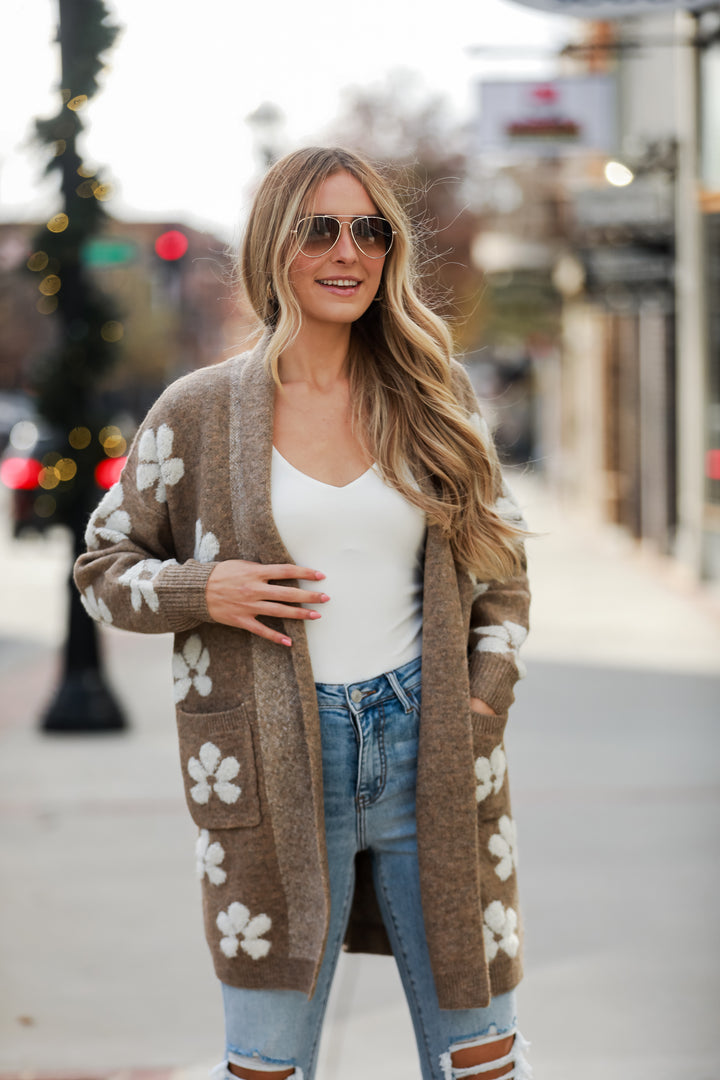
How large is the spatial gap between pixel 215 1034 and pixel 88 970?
60 centimetres

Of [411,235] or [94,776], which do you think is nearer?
[411,235]

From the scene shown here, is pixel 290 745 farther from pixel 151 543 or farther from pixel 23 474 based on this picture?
pixel 23 474

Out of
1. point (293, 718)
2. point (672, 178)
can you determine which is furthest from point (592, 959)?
point (672, 178)

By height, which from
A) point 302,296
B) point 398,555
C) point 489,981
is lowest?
point 489,981

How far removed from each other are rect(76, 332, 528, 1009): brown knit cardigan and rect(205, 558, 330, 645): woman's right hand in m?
0.03

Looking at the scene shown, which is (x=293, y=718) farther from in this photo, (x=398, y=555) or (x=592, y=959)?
(x=592, y=959)

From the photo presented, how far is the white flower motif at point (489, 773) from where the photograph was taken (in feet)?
7.99

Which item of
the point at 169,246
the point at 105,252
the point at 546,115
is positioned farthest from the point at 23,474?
the point at 105,252

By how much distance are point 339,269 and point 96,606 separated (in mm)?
721

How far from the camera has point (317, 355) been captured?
2494 millimetres

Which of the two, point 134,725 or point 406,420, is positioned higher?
point 406,420

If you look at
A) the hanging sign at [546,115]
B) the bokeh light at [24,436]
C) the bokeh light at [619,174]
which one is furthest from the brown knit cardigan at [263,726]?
the bokeh light at [24,436]

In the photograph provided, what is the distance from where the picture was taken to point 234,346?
2.78m

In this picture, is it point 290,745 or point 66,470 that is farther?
point 66,470
